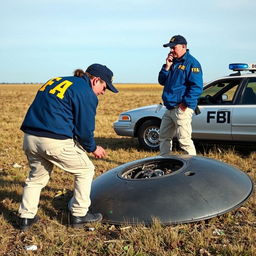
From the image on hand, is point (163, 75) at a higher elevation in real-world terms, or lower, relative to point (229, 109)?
higher

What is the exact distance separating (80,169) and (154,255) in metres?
1.07

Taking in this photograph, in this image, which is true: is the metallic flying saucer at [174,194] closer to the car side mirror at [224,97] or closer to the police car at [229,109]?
Answer: the police car at [229,109]

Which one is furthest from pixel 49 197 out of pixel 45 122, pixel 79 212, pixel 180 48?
pixel 180 48

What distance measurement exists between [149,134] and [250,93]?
2309 millimetres

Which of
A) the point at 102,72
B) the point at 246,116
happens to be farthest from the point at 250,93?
the point at 102,72

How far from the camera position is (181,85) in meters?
5.60

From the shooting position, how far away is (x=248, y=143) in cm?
764

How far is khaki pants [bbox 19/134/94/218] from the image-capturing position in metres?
3.72

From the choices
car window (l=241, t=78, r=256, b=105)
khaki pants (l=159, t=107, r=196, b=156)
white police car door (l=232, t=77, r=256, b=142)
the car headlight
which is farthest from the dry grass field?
the car headlight

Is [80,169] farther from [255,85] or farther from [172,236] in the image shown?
[255,85]

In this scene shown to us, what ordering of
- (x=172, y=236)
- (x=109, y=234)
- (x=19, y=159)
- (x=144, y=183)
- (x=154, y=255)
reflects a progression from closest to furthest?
(x=154, y=255), (x=172, y=236), (x=109, y=234), (x=144, y=183), (x=19, y=159)

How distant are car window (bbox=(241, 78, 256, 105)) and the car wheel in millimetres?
1904

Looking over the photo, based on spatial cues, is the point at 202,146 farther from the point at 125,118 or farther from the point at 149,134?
the point at 125,118

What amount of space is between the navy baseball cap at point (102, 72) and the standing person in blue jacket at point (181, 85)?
1.93 meters
